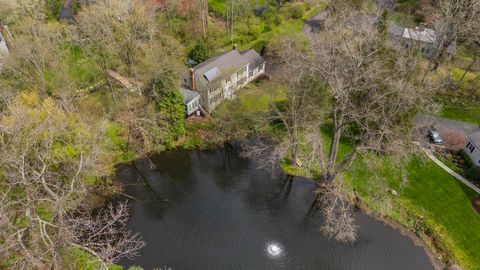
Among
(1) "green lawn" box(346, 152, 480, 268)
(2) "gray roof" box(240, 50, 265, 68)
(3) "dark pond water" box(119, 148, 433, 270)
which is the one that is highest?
(2) "gray roof" box(240, 50, 265, 68)

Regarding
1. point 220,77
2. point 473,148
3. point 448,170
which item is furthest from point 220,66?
point 473,148

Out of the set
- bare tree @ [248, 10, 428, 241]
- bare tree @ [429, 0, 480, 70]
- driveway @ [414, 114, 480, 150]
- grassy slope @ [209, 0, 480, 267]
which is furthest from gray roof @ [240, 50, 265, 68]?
bare tree @ [429, 0, 480, 70]

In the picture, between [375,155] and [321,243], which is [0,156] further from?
[375,155]

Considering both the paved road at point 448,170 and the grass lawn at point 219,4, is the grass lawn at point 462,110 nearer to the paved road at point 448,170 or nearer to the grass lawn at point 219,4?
the paved road at point 448,170

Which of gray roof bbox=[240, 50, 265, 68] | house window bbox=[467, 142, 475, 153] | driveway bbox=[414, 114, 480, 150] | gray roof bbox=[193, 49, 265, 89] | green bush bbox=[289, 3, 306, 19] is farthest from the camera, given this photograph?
green bush bbox=[289, 3, 306, 19]

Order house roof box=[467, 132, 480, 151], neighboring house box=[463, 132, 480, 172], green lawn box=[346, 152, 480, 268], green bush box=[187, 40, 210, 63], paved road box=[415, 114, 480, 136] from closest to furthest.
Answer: green lawn box=[346, 152, 480, 268] → neighboring house box=[463, 132, 480, 172] → house roof box=[467, 132, 480, 151] → paved road box=[415, 114, 480, 136] → green bush box=[187, 40, 210, 63]

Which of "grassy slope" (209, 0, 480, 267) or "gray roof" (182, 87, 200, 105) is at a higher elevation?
"gray roof" (182, 87, 200, 105)

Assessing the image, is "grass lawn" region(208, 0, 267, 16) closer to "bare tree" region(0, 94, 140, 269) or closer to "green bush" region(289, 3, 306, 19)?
"green bush" region(289, 3, 306, 19)

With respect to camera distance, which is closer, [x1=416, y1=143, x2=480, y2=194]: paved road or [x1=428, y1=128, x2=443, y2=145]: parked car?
[x1=416, y1=143, x2=480, y2=194]: paved road

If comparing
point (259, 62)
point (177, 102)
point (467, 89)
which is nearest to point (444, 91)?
point (467, 89)

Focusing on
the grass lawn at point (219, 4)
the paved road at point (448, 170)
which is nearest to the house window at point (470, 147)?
the paved road at point (448, 170)
